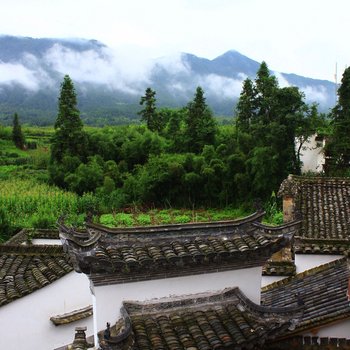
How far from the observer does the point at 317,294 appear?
8.01 metres

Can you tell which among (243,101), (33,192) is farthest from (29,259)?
(243,101)

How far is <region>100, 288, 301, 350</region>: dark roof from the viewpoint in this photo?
234 inches

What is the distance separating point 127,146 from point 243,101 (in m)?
11.4

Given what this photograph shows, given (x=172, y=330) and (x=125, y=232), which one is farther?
(x=125, y=232)

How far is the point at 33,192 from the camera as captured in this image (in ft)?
123

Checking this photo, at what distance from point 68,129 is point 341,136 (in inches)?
884

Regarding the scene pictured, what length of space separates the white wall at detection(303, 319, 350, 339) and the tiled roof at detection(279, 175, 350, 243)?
5522 millimetres

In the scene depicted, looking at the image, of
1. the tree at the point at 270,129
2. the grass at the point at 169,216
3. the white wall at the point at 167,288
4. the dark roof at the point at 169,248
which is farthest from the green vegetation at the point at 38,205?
the white wall at the point at 167,288

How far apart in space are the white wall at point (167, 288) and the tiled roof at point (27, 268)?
4213 millimetres

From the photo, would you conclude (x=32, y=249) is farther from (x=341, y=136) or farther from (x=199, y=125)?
(x=199, y=125)

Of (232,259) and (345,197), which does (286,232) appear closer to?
(232,259)

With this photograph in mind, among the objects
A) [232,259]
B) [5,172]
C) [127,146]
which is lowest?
[5,172]

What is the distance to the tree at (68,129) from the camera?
40.8 metres

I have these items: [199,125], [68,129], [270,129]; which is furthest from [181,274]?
[68,129]
